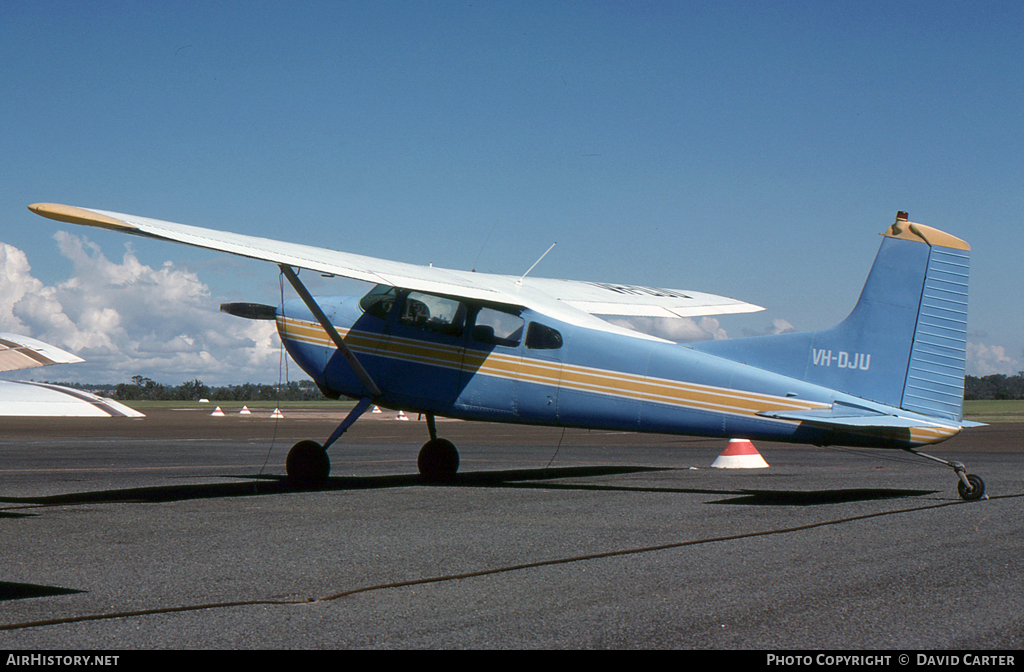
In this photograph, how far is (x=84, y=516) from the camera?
839 centimetres

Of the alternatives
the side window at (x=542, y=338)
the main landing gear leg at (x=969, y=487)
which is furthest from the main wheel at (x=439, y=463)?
the main landing gear leg at (x=969, y=487)

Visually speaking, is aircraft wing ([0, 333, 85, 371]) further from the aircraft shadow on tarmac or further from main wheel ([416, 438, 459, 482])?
main wheel ([416, 438, 459, 482])

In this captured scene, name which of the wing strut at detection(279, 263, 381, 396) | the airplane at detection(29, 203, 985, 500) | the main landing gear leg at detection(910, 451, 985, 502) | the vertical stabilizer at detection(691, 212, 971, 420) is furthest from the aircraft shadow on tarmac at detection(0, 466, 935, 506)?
the wing strut at detection(279, 263, 381, 396)

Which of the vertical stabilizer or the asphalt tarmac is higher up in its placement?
the vertical stabilizer

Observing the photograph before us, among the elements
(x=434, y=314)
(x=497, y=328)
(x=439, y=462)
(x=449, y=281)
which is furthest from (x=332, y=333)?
(x=439, y=462)

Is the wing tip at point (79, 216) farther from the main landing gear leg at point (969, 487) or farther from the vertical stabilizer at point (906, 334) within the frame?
the main landing gear leg at point (969, 487)

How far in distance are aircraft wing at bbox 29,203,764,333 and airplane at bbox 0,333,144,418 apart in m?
1.78

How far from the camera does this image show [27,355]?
6.74m

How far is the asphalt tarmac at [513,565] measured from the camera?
411 cm

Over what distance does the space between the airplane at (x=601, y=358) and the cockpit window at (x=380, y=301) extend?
20 mm

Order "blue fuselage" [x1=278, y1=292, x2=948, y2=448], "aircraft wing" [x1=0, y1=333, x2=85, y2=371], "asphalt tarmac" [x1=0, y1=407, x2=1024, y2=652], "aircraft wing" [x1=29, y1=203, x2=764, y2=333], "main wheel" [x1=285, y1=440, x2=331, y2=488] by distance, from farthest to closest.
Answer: "main wheel" [x1=285, y1=440, x2=331, y2=488], "blue fuselage" [x1=278, y1=292, x2=948, y2=448], "aircraft wing" [x1=29, y1=203, x2=764, y2=333], "aircraft wing" [x1=0, y1=333, x2=85, y2=371], "asphalt tarmac" [x1=0, y1=407, x2=1024, y2=652]

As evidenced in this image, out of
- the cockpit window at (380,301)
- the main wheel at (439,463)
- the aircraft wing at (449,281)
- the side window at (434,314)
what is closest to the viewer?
the aircraft wing at (449,281)

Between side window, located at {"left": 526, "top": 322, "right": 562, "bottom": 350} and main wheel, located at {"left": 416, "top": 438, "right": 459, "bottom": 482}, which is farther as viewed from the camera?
main wheel, located at {"left": 416, "top": 438, "right": 459, "bottom": 482}

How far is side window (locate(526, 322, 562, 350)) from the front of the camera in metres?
11.4
